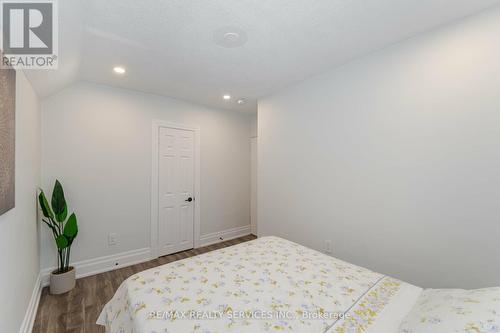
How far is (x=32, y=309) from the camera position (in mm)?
1898

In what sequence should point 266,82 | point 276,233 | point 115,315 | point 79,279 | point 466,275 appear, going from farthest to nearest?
point 276,233, point 266,82, point 79,279, point 466,275, point 115,315

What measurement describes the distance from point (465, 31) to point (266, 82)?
1.84 metres

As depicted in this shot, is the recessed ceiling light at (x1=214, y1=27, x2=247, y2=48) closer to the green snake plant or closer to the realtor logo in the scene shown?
the realtor logo

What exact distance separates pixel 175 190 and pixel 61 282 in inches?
64.9

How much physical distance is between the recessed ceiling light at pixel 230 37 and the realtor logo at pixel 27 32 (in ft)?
3.46

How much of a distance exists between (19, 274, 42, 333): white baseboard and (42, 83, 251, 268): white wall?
12.2 inches

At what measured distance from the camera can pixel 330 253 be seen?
2.40 m

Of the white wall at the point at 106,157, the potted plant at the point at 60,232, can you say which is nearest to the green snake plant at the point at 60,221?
the potted plant at the point at 60,232

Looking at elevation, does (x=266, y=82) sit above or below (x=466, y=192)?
above

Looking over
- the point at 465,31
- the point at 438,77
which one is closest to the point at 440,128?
the point at 438,77

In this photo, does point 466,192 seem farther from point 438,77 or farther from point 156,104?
point 156,104

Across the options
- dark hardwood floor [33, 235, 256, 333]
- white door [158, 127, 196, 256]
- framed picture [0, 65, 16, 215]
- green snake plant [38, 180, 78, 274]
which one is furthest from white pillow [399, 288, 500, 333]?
white door [158, 127, 196, 256]

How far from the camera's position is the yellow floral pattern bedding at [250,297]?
1.02 m

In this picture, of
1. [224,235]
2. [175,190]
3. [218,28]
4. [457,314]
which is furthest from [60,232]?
[457,314]
